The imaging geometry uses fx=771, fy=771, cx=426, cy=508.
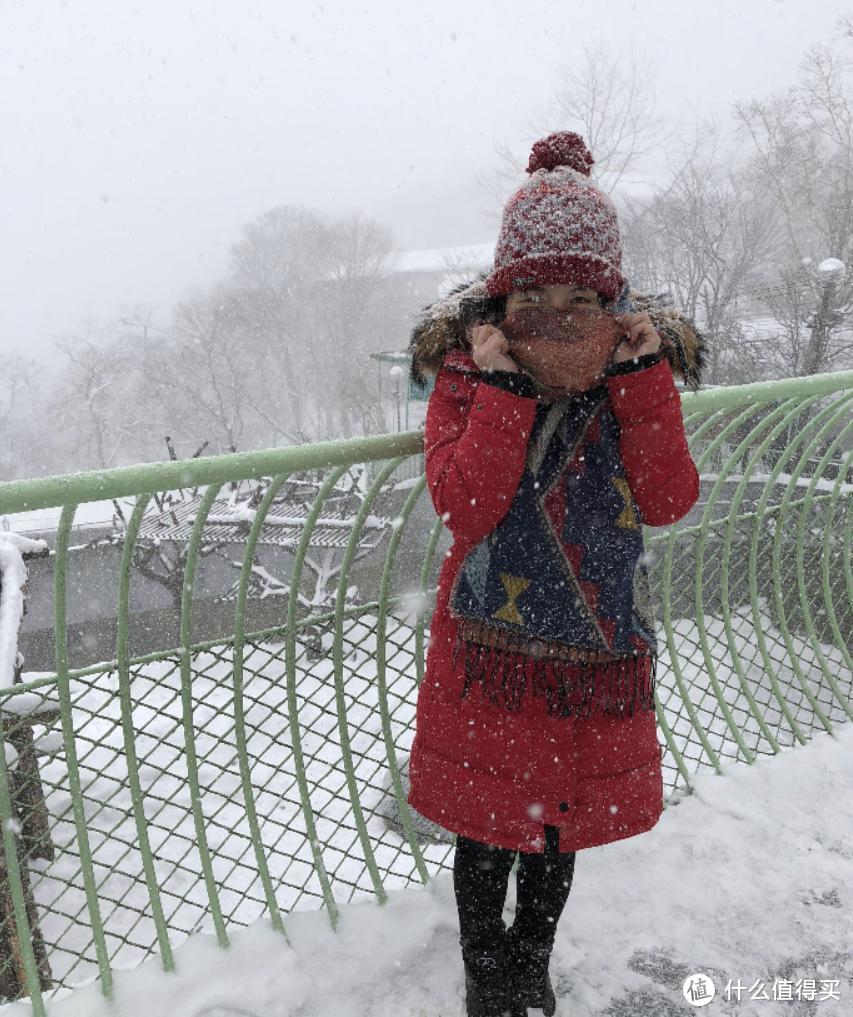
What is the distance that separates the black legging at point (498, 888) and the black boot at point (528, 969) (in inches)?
1.2

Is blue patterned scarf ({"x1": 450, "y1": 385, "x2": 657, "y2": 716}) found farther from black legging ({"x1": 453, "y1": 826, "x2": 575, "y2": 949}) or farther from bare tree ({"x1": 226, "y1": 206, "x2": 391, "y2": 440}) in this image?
bare tree ({"x1": 226, "y1": 206, "x2": 391, "y2": 440})

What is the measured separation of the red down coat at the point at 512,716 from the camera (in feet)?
4.85

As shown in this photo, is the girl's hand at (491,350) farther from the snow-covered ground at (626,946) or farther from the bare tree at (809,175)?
the bare tree at (809,175)

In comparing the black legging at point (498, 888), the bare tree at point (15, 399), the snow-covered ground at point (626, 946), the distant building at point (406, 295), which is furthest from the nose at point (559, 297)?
the bare tree at point (15, 399)

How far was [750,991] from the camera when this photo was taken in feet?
6.50

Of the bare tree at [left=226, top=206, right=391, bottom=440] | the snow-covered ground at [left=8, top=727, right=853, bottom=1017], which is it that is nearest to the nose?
the snow-covered ground at [left=8, top=727, right=853, bottom=1017]

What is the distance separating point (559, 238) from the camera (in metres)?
1.47

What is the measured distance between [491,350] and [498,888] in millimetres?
1210

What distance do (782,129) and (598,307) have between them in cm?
2862

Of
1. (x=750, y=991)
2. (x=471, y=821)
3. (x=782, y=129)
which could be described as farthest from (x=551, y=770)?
(x=782, y=129)

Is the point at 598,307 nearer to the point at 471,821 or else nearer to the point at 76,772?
the point at 471,821

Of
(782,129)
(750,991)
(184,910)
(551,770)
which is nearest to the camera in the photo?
(551,770)

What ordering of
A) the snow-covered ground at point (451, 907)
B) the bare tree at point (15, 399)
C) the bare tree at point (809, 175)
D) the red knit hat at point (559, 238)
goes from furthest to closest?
the bare tree at point (15, 399) → the bare tree at point (809, 175) → the snow-covered ground at point (451, 907) → the red knit hat at point (559, 238)

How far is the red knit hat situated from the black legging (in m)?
1.24
